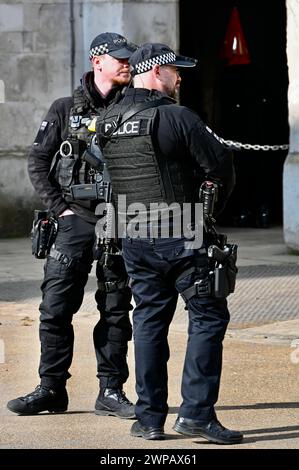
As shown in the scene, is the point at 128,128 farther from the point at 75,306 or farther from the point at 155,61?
the point at 75,306

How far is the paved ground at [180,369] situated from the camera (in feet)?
20.6

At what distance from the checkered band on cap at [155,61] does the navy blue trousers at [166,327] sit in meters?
0.84

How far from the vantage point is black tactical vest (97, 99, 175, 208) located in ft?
20.2

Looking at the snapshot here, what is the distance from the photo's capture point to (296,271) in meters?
12.4

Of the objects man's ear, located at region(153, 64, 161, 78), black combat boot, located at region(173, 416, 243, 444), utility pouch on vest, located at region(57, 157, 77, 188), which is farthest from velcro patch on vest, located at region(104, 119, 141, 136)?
black combat boot, located at region(173, 416, 243, 444)

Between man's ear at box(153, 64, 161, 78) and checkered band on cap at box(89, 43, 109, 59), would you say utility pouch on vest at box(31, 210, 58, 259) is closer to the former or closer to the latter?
checkered band on cap at box(89, 43, 109, 59)

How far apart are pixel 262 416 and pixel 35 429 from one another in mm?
1203

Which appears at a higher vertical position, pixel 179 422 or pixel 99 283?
pixel 99 283

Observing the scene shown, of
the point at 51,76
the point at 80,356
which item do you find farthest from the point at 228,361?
the point at 51,76

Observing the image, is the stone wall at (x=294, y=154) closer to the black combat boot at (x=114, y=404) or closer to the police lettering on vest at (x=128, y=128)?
the black combat boot at (x=114, y=404)

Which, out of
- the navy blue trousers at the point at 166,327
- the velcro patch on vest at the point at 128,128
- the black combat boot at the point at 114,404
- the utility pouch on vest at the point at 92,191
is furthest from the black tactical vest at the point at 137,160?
the black combat boot at the point at 114,404

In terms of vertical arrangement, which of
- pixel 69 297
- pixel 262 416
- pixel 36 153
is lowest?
pixel 262 416
